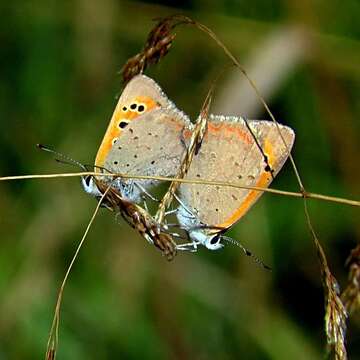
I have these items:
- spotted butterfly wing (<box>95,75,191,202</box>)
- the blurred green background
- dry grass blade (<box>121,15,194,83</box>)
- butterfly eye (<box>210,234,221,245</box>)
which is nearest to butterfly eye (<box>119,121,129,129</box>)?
spotted butterfly wing (<box>95,75,191,202</box>)

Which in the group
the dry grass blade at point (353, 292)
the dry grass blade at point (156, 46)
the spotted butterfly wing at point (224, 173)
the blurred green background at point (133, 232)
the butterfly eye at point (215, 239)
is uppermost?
the dry grass blade at point (156, 46)

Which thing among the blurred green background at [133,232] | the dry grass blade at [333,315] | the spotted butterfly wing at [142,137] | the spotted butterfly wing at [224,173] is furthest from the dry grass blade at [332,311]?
the blurred green background at [133,232]

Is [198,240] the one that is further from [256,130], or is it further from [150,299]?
[150,299]

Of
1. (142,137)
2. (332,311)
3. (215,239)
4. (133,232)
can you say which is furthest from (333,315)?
(133,232)

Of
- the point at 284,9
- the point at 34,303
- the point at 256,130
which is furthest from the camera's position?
the point at 284,9

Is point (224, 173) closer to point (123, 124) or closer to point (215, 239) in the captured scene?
point (215, 239)

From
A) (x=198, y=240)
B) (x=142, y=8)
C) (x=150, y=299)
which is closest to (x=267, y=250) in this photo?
(x=150, y=299)

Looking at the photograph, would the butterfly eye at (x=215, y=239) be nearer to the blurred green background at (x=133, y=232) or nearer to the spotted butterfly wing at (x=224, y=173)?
the spotted butterfly wing at (x=224, y=173)

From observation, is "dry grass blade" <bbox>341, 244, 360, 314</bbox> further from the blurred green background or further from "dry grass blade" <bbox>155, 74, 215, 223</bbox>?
the blurred green background
